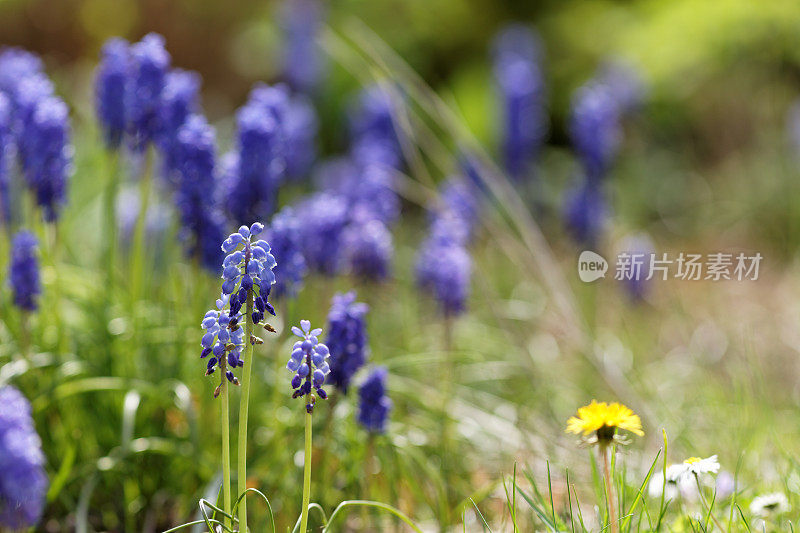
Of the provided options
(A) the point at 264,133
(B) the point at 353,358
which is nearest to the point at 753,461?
(B) the point at 353,358

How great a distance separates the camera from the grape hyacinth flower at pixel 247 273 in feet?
6.10

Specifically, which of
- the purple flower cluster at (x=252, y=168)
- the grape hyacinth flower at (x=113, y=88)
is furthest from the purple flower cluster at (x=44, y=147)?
the purple flower cluster at (x=252, y=168)

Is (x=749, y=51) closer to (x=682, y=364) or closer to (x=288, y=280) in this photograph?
(x=682, y=364)

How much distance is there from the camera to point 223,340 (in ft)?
6.24

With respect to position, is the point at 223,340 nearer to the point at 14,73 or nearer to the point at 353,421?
the point at 353,421

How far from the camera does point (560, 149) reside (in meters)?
11.2

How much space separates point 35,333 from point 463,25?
8.99 meters

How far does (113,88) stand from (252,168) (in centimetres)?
63

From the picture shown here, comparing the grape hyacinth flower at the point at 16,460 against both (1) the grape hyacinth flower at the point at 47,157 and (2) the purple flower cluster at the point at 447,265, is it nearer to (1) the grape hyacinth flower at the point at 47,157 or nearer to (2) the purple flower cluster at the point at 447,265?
(1) the grape hyacinth flower at the point at 47,157

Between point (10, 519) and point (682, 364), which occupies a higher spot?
point (682, 364)

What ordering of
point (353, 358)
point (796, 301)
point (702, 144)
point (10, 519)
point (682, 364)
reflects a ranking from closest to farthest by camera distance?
point (10, 519) < point (353, 358) < point (682, 364) < point (796, 301) < point (702, 144)

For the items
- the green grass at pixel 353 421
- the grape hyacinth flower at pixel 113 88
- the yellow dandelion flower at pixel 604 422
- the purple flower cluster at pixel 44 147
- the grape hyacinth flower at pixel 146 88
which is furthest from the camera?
the grape hyacinth flower at pixel 113 88

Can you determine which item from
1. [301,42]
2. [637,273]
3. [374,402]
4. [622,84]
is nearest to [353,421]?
[374,402]

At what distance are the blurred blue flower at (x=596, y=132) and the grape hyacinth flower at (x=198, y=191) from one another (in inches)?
113
